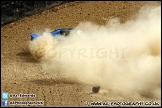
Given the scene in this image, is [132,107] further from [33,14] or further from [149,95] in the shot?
[33,14]

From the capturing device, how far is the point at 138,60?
40.5ft

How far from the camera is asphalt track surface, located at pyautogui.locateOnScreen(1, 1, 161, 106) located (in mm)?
10422

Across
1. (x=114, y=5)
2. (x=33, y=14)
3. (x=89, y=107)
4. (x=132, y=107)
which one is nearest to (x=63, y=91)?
(x=89, y=107)

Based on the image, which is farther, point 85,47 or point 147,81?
point 85,47

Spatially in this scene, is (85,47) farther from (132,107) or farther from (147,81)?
(132,107)

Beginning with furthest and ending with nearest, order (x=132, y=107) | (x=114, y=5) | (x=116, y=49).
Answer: (x=114, y=5) → (x=116, y=49) → (x=132, y=107)

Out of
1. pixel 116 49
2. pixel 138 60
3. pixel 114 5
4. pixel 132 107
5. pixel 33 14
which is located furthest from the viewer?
pixel 114 5

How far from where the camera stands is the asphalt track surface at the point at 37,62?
10.4m

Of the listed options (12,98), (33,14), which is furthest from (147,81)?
(33,14)

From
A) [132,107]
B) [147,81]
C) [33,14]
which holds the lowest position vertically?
[132,107]

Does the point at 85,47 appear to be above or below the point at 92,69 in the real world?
above

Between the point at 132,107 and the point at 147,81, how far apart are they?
2.17 metres

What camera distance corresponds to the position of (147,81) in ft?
36.9

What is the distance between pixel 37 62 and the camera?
557 inches
